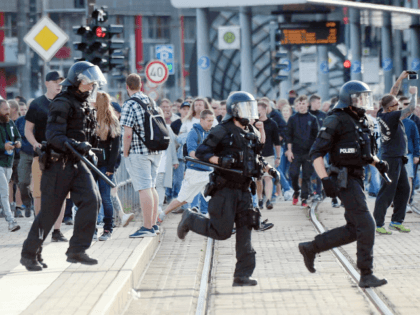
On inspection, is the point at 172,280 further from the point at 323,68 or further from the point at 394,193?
the point at 323,68

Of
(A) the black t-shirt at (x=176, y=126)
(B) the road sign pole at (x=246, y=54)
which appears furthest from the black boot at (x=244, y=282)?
(B) the road sign pole at (x=246, y=54)

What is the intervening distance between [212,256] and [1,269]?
2.56 m

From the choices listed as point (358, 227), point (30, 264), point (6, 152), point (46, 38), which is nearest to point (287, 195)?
point (46, 38)

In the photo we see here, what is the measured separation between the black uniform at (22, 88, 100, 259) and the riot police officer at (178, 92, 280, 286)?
3.43ft

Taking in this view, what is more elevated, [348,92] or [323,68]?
[323,68]

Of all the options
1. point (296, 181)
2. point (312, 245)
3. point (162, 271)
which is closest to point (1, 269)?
point (162, 271)

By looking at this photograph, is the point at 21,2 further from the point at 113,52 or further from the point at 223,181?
the point at 223,181

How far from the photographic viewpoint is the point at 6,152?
12055mm

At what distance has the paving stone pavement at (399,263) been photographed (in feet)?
22.3

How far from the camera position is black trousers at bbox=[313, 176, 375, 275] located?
285 inches

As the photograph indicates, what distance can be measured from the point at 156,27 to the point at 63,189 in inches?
2217

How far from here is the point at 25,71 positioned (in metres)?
51.8

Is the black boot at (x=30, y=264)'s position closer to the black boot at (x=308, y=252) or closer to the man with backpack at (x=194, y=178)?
the black boot at (x=308, y=252)

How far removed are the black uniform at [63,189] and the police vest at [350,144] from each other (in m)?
2.13
